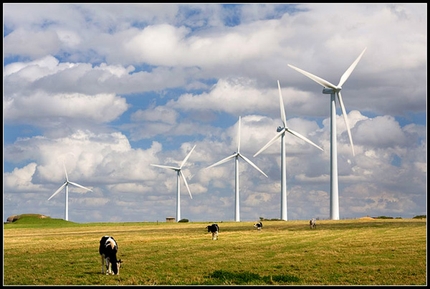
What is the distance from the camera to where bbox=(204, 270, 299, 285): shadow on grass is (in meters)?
24.1

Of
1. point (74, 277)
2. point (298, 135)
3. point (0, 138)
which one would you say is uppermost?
point (298, 135)

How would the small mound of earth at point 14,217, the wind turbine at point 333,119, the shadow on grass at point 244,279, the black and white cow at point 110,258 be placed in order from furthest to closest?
the small mound of earth at point 14,217 → the wind turbine at point 333,119 → the black and white cow at point 110,258 → the shadow on grass at point 244,279

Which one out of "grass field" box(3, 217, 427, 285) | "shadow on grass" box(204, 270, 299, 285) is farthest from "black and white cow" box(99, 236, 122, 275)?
"shadow on grass" box(204, 270, 299, 285)

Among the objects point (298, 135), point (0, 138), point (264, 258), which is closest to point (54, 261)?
point (264, 258)

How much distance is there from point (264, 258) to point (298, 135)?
7705 centimetres

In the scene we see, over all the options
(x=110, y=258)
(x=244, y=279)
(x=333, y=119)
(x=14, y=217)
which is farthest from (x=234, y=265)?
(x=14, y=217)

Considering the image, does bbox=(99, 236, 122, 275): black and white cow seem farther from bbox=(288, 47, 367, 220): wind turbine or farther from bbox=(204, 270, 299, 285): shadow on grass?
bbox=(288, 47, 367, 220): wind turbine

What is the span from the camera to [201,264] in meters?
30.5

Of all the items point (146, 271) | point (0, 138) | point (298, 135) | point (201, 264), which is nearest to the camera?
point (0, 138)

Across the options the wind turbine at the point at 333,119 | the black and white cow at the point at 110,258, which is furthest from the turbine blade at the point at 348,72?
the black and white cow at the point at 110,258

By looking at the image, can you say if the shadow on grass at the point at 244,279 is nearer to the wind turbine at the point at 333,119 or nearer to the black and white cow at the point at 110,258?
the black and white cow at the point at 110,258

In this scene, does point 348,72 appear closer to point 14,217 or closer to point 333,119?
point 333,119

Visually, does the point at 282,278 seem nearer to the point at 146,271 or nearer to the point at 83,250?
the point at 146,271

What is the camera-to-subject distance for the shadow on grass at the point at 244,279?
24.1 meters
